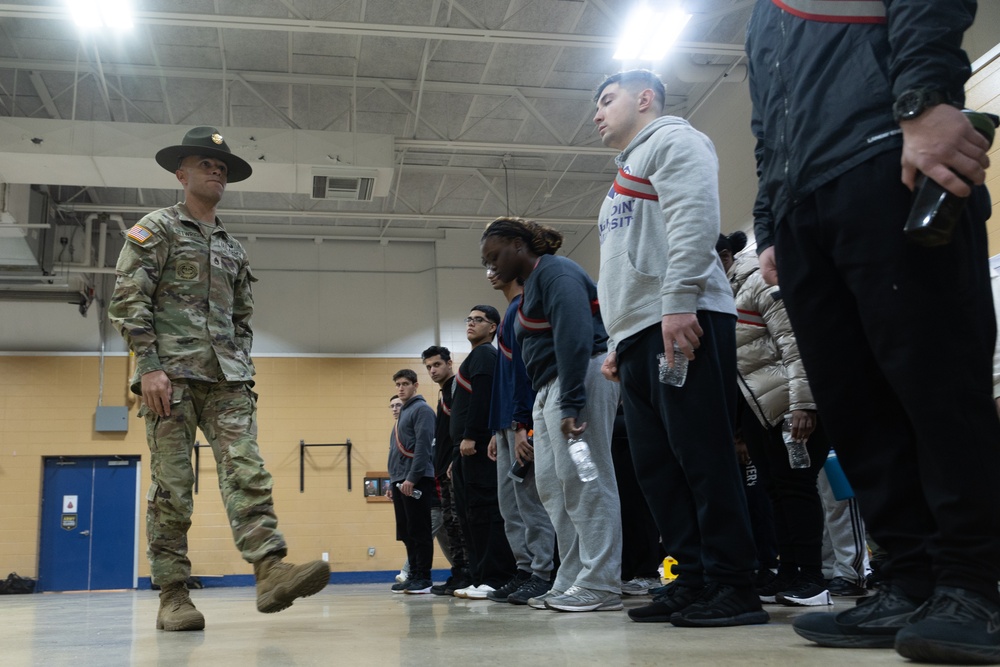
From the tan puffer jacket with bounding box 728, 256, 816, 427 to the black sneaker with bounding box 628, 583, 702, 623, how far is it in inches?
39.8

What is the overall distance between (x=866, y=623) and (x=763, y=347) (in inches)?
75.3

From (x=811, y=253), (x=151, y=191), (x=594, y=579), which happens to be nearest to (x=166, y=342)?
(x=594, y=579)

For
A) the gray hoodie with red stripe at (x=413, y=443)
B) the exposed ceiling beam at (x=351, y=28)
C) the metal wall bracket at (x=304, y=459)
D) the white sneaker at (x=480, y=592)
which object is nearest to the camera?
the white sneaker at (x=480, y=592)

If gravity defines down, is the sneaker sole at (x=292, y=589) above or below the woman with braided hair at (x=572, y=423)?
below

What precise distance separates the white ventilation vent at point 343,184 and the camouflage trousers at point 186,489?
21.1 ft

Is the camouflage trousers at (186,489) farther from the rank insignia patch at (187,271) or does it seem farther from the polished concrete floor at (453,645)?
the rank insignia patch at (187,271)

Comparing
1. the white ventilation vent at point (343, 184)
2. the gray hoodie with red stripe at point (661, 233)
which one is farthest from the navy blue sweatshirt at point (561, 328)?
the white ventilation vent at point (343, 184)

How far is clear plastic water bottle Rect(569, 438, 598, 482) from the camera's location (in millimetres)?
2637

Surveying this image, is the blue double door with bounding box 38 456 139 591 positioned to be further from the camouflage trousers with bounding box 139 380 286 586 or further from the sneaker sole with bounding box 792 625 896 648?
the sneaker sole with bounding box 792 625 896 648

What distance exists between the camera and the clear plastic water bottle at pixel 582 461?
2.64 meters

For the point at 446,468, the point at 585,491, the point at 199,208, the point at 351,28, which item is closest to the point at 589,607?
the point at 585,491

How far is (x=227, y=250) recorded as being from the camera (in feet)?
9.45

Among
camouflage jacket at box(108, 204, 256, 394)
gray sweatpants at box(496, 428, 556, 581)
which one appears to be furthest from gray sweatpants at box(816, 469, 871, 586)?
camouflage jacket at box(108, 204, 256, 394)

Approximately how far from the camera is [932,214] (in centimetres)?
113
